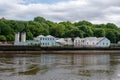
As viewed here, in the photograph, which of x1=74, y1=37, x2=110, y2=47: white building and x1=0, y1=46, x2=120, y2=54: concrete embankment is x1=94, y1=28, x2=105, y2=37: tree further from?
x1=0, y1=46, x2=120, y2=54: concrete embankment

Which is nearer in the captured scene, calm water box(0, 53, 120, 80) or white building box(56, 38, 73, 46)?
calm water box(0, 53, 120, 80)

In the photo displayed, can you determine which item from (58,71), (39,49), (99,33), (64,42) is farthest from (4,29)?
(58,71)

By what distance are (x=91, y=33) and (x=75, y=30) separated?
13.3 metres

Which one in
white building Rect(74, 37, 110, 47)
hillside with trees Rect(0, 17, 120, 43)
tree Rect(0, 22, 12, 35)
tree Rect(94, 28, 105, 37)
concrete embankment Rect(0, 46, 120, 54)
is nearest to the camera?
concrete embankment Rect(0, 46, 120, 54)

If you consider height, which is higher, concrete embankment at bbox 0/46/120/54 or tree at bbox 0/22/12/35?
tree at bbox 0/22/12/35

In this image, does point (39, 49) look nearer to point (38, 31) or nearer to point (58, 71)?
point (38, 31)

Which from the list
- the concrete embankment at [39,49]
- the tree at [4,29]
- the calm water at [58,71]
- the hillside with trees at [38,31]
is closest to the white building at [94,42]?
the hillside with trees at [38,31]

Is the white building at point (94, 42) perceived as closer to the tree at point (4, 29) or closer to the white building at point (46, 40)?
the white building at point (46, 40)

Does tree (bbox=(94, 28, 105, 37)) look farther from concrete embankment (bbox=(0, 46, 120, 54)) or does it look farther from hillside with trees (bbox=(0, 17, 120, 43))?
concrete embankment (bbox=(0, 46, 120, 54))

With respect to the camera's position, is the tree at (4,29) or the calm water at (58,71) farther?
the tree at (4,29)

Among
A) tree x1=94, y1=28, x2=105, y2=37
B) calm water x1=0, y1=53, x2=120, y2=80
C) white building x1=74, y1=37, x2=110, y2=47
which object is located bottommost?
calm water x1=0, y1=53, x2=120, y2=80

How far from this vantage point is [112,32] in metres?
163

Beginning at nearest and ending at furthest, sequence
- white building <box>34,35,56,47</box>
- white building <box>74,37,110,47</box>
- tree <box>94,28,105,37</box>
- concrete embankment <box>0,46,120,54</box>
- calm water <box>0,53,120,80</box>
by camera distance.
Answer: calm water <box>0,53,120,80</box>
concrete embankment <box>0,46,120,54</box>
white building <box>34,35,56,47</box>
white building <box>74,37,110,47</box>
tree <box>94,28,105,37</box>

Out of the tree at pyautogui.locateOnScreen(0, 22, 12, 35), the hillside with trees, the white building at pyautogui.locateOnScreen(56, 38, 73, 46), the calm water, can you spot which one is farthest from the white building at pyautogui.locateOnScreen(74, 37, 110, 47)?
the calm water
